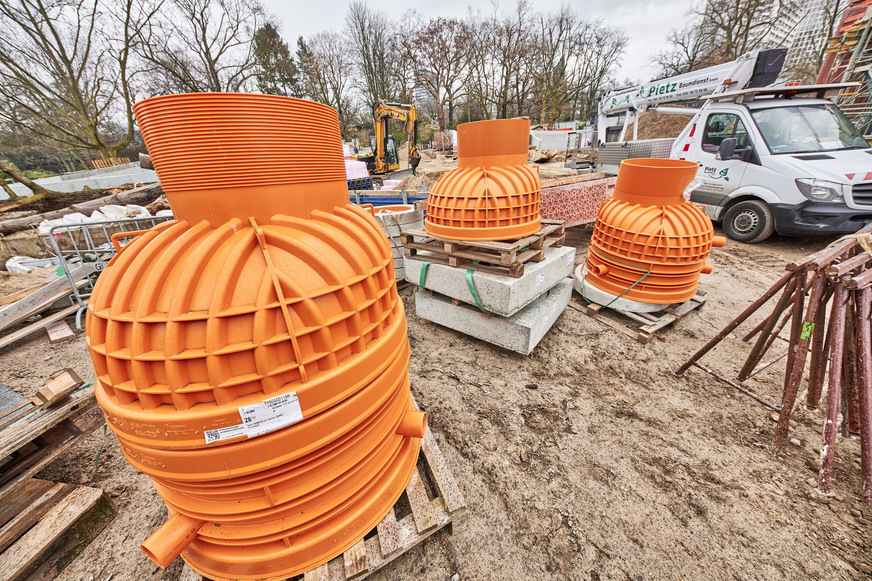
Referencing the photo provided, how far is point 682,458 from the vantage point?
250 cm

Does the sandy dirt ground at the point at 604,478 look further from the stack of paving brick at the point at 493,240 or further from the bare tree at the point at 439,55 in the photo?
the bare tree at the point at 439,55

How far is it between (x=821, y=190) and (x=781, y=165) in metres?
0.74

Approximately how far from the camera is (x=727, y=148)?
21.0 feet

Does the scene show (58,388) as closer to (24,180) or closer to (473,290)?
(473,290)

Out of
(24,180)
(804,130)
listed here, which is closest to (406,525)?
(804,130)

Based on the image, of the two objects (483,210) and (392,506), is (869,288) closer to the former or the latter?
(483,210)

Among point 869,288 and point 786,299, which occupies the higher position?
point 869,288

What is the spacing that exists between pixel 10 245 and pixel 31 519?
7.73 meters

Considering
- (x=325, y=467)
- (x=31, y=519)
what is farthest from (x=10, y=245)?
(x=325, y=467)

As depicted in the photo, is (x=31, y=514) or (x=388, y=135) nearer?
(x=31, y=514)

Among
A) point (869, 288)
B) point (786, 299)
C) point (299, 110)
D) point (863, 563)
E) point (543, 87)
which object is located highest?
point (543, 87)

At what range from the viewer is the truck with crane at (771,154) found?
5.61 meters

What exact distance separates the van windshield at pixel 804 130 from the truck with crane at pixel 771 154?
16 mm

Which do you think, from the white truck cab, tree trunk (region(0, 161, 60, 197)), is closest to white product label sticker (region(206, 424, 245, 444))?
the white truck cab
